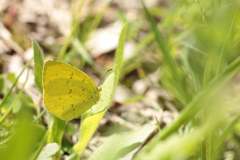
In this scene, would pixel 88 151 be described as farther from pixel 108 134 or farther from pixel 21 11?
pixel 21 11

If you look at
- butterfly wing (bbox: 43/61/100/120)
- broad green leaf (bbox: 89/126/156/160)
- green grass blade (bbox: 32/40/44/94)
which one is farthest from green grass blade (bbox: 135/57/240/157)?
green grass blade (bbox: 32/40/44/94)

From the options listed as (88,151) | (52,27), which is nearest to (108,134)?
(88,151)

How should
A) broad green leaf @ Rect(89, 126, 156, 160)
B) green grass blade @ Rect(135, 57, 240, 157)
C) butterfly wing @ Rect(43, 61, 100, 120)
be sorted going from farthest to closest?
butterfly wing @ Rect(43, 61, 100, 120), broad green leaf @ Rect(89, 126, 156, 160), green grass blade @ Rect(135, 57, 240, 157)

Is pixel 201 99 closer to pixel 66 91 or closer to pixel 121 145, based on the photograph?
pixel 121 145

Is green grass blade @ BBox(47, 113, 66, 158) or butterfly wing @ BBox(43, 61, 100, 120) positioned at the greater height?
butterfly wing @ BBox(43, 61, 100, 120)

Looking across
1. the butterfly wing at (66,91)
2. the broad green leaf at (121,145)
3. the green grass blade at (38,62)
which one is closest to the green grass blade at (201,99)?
the broad green leaf at (121,145)

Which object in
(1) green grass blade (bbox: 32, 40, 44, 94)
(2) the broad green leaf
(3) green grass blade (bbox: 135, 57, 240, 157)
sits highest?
(1) green grass blade (bbox: 32, 40, 44, 94)

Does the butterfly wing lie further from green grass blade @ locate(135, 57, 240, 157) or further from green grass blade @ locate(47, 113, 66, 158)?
green grass blade @ locate(135, 57, 240, 157)

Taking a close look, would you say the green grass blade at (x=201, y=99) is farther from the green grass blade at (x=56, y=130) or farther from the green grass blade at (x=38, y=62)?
the green grass blade at (x=38, y=62)

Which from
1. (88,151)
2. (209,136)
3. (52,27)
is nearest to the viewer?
(209,136)
